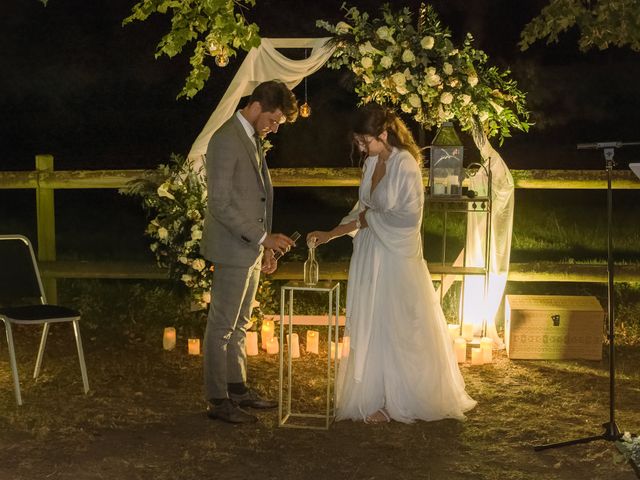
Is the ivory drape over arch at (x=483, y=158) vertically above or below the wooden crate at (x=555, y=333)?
above

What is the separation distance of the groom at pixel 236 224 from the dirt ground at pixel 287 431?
1.36 feet

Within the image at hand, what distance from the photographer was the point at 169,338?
6848 mm

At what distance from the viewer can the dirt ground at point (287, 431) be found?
451cm

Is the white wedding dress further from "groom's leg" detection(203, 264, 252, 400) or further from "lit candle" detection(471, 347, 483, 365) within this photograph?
"lit candle" detection(471, 347, 483, 365)

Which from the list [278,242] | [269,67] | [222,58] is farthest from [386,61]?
[278,242]

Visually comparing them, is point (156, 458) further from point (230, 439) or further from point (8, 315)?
point (8, 315)

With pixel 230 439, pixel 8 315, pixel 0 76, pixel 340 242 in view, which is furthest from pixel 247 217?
pixel 0 76

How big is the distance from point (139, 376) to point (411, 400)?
6.41 ft

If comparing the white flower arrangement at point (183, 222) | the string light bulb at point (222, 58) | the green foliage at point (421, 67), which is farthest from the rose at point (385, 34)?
the white flower arrangement at point (183, 222)

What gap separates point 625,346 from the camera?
707 centimetres

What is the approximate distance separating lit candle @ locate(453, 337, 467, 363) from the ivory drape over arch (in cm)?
39

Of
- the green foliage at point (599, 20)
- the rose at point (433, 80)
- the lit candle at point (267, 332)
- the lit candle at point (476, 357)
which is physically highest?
the green foliage at point (599, 20)

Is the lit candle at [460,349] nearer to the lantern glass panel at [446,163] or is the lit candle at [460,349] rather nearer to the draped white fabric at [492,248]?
the draped white fabric at [492,248]

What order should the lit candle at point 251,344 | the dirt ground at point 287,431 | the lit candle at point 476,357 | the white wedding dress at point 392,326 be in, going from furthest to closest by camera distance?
the lit candle at point 251,344 < the lit candle at point 476,357 < the white wedding dress at point 392,326 < the dirt ground at point 287,431
